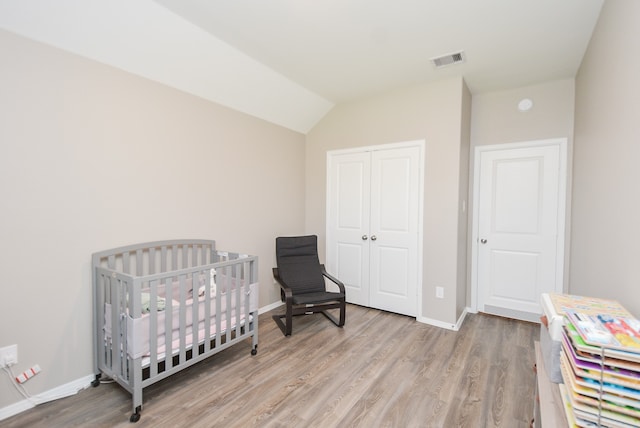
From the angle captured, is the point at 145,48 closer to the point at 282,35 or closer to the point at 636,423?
the point at 282,35

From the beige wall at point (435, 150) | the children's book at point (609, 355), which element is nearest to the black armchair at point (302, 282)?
the beige wall at point (435, 150)

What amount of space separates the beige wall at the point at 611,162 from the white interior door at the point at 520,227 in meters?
0.54

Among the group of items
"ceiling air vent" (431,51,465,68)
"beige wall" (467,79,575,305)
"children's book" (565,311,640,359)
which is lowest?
"children's book" (565,311,640,359)

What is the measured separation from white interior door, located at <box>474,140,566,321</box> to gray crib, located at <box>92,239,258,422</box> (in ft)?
8.98

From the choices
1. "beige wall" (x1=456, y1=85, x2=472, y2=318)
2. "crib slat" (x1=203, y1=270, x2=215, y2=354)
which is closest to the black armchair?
"crib slat" (x1=203, y1=270, x2=215, y2=354)

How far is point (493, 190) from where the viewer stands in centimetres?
338

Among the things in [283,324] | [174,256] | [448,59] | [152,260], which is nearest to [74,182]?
[152,260]

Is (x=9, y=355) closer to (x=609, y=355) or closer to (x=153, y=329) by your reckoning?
(x=153, y=329)

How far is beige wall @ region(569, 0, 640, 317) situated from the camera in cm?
135

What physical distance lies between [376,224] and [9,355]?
3.23 meters

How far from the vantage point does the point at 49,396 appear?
1.88 m

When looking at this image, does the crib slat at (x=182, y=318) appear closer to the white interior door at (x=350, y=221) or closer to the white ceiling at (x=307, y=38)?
the white ceiling at (x=307, y=38)

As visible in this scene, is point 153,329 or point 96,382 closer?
point 153,329

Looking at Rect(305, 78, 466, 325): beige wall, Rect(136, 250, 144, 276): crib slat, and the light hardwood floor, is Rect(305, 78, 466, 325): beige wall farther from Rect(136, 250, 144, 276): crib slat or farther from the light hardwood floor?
Rect(136, 250, 144, 276): crib slat
